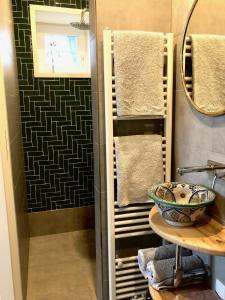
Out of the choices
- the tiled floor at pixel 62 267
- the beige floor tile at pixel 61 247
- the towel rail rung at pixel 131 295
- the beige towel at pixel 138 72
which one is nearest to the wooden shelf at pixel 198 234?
the beige towel at pixel 138 72

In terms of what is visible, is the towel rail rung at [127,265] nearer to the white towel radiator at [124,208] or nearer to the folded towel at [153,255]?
the white towel radiator at [124,208]

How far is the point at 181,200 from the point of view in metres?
1.50

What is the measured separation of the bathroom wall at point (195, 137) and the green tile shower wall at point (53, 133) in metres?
1.48

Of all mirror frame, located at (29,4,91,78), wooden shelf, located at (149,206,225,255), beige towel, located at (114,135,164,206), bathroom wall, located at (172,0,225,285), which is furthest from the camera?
mirror frame, located at (29,4,91,78)

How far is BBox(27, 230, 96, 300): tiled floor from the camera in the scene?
2.23 meters

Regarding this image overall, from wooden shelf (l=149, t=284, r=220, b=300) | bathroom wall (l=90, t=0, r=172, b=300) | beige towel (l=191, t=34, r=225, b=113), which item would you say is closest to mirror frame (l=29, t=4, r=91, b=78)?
bathroom wall (l=90, t=0, r=172, b=300)

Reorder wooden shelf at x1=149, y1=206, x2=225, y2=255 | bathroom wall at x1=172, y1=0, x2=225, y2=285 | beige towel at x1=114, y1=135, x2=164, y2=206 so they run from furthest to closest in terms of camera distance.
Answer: beige towel at x1=114, y1=135, x2=164, y2=206, bathroom wall at x1=172, y1=0, x2=225, y2=285, wooden shelf at x1=149, y1=206, x2=225, y2=255

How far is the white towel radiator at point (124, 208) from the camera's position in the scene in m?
1.60

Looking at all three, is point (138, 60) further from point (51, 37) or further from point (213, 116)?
point (51, 37)

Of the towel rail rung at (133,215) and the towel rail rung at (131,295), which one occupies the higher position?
the towel rail rung at (133,215)

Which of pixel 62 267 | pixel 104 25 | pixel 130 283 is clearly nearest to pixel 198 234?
pixel 130 283

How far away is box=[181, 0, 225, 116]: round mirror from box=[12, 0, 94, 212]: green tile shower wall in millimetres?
1635

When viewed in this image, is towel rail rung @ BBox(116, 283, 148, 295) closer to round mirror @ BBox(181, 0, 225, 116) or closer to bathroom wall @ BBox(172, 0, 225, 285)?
bathroom wall @ BBox(172, 0, 225, 285)

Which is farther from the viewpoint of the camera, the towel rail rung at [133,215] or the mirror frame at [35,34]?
the mirror frame at [35,34]
